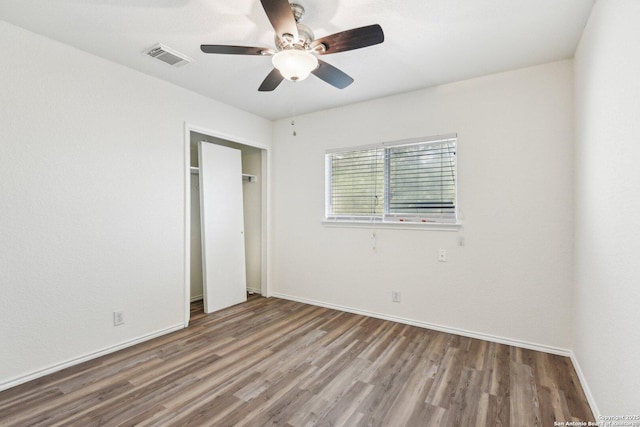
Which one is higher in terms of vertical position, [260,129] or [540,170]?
[260,129]

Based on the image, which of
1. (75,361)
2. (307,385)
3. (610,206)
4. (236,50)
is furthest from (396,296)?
(75,361)

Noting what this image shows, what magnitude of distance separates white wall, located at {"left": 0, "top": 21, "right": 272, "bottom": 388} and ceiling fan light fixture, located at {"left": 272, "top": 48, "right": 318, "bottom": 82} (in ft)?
5.98

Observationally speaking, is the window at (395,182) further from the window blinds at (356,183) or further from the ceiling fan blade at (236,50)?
the ceiling fan blade at (236,50)

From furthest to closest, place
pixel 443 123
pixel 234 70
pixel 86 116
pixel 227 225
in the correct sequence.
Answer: pixel 227 225 < pixel 443 123 < pixel 234 70 < pixel 86 116

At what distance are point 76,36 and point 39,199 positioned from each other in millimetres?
1280

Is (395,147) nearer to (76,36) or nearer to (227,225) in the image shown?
(227,225)

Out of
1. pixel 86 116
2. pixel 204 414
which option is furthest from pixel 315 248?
pixel 86 116

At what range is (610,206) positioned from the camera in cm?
168

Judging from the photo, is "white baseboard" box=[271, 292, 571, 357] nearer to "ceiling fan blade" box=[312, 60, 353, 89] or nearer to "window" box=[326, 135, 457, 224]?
"window" box=[326, 135, 457, 224]

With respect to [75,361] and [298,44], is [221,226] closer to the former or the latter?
[75,361]

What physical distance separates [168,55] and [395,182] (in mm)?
2562

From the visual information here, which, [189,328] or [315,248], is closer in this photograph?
[189,328]

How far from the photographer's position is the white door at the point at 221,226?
3.78m

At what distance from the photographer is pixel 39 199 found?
2316mm
